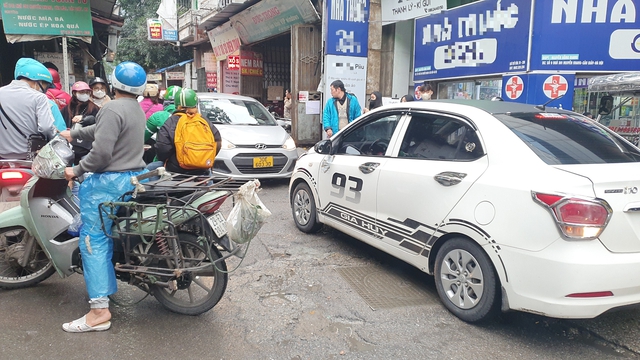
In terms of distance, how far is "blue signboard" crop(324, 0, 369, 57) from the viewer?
35.7 feet

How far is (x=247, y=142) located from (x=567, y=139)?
516 cm

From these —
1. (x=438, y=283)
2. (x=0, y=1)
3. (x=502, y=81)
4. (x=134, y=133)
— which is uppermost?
(x=0, y=1)

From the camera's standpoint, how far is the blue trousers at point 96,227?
123 inches

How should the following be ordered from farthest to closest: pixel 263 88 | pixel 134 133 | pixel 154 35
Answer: pixel 154 35, pixel 263 88, pixel 134 133

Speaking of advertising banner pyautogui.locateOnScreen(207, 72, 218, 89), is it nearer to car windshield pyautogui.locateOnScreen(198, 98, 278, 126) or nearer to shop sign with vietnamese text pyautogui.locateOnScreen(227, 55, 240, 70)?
shop sign with vietnamese text pyautogui.locateOnScreen(227, 55, 240, 70)

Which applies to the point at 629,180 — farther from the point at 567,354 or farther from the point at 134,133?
the point at 134,133

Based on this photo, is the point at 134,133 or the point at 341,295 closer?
the point at 134,133

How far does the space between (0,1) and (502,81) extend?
10.2 meters

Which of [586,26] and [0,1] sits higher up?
[0,1]

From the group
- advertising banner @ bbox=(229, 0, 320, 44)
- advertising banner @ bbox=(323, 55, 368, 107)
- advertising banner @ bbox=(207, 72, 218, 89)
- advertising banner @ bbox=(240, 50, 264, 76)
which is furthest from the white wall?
advertising banner @ bbox=(207, 72, 218, 89)

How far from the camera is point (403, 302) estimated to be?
3758 mm

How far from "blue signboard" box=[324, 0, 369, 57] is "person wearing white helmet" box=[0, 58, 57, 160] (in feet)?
24.6

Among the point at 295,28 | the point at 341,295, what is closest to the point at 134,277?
the point at 341,295

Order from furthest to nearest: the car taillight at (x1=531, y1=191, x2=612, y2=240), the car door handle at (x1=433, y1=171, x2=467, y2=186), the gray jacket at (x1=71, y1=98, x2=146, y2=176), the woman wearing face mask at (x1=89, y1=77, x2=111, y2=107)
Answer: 1. the woman wearing face mask at (x1=89, y1=77, x2=111, y2=107)
2. the car door handle at (x1=433, y1=171, x2=467, y2=186)
3. the gray jacket at (x1=71, y1=98, x2=146, y2=176)
4. the car taillight at (x1=531, y1=191, x2=612, y2=240)
